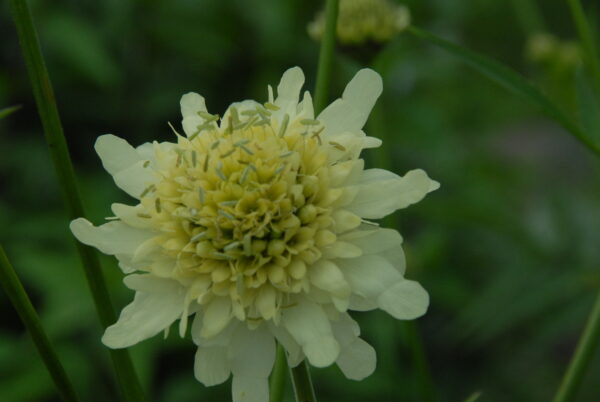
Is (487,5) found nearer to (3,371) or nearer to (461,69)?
(461,69)

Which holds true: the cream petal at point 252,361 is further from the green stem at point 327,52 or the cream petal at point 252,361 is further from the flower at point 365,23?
the flower at point 365,23

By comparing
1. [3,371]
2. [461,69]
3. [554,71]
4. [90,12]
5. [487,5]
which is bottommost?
[3,371]

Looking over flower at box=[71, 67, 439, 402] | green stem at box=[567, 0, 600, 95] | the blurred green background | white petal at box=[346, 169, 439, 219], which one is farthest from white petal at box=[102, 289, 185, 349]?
the blurred green background

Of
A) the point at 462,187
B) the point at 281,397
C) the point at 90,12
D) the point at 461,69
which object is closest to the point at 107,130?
the point at 90,12

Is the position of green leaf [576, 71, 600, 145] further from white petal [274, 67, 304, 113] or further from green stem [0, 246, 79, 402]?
green stem [0, 246, 79, 402]

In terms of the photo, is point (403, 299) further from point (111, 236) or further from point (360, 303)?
point (111, 236)

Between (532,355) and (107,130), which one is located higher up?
(107,130)
